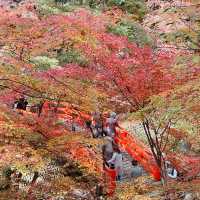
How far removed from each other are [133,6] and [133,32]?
3377mm

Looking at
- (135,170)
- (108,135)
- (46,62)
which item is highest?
(108,135)

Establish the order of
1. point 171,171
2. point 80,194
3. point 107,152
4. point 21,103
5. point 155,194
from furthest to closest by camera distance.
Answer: point 21,103, point 171,171, point 107,152, point 155,194, point 80,194

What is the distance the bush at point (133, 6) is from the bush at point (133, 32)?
7.14 feet

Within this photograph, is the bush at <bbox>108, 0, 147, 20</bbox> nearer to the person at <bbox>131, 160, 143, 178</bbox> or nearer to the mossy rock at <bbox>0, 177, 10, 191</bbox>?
the person at <bbox>131, 160, 143, 178</bbox>

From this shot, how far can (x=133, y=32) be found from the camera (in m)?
18.6

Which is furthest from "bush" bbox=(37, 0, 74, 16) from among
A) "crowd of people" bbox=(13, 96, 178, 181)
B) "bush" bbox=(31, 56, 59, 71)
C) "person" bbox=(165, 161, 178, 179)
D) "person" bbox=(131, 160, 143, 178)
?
"person" bbox=(165, 161, 178, 179)

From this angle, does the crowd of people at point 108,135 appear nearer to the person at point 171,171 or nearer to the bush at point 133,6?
the person at point 171,171

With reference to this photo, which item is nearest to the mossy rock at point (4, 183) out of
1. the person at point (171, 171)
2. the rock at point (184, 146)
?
the person at point (171, 171)

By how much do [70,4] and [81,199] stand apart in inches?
599

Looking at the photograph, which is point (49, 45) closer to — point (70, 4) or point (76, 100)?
point (76, 100)

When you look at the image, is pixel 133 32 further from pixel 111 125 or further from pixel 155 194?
pixel 155 194

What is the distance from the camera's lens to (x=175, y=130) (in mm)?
9961

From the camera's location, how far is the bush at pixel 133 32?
17298 millimetres

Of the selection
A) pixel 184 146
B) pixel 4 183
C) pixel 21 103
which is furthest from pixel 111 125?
pixel 184 146
